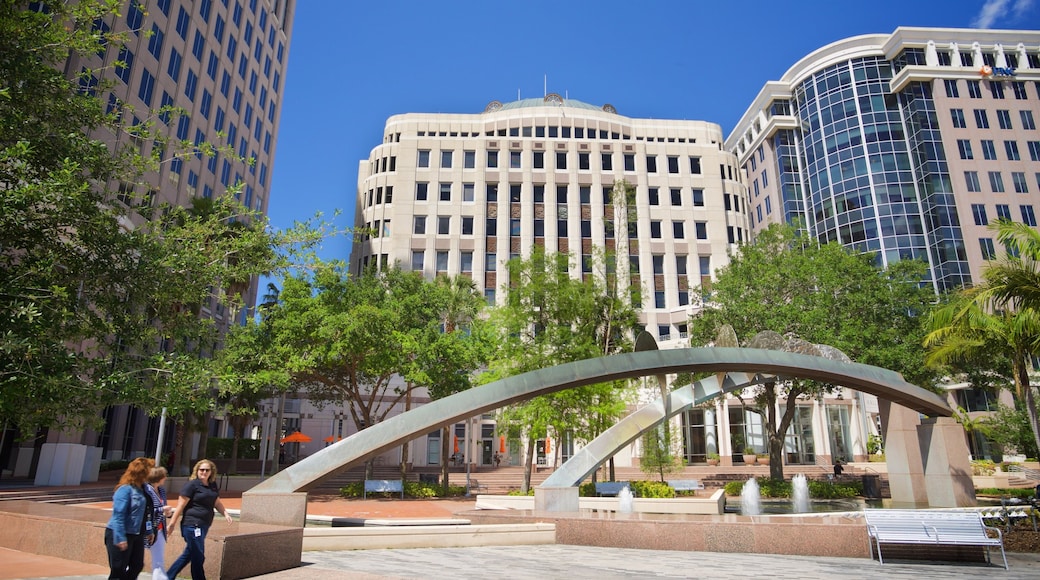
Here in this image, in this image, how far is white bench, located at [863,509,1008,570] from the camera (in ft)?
31.0

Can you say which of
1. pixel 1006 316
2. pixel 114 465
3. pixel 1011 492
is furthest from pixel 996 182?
pixel 114 465

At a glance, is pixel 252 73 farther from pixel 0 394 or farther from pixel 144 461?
pixel 144 461

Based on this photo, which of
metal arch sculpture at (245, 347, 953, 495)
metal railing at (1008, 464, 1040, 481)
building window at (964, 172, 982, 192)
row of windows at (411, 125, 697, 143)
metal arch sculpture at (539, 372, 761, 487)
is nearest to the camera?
metal arch sculpture at (245, 347, 953, 495)

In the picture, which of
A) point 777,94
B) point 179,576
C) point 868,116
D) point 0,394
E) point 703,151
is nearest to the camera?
point 179,576

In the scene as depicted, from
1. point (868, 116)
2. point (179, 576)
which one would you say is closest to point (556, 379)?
point (179, 576)

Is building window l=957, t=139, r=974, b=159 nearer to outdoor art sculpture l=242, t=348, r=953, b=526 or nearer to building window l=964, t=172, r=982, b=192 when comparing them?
building window l=964, t=172, r=982, b=192

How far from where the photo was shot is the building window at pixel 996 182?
54781 mm

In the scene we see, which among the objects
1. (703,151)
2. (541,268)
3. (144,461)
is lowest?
(144,461)

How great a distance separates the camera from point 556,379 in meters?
13.5

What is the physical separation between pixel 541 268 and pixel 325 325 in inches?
432

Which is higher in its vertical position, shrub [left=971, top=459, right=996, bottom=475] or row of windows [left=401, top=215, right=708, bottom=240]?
row of windows [left=401, top=215, right=708, bottom=240]

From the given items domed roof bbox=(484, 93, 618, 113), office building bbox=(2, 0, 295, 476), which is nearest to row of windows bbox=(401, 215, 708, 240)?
office building bbox=(2, 0, 295, 476)

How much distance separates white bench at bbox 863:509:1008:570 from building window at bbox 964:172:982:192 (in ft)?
187

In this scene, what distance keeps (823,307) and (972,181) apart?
3942 cm
